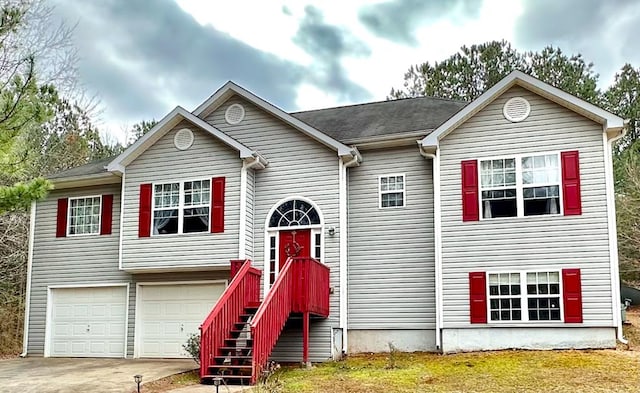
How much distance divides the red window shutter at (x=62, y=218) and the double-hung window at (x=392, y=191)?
880 cm

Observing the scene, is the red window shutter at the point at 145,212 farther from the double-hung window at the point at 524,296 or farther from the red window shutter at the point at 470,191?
the double-hung window at the point at 524,296

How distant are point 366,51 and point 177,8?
9120 mm

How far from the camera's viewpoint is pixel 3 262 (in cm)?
2150

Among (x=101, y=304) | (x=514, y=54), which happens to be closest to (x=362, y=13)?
(x=101, y=304)

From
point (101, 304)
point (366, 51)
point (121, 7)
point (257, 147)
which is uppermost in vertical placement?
point (366, 51)

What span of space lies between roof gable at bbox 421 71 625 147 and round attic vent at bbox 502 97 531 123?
29 centimetres

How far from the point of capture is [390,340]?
46.6ft

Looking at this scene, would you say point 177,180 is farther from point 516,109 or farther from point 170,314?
point 516,109

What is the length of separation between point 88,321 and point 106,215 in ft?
9.46

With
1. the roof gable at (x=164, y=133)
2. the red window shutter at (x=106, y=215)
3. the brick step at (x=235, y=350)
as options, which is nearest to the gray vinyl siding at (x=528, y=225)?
the brick step at (x=235, y=350)

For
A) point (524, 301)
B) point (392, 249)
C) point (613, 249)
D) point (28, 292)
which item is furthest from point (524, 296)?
point (28, 292)

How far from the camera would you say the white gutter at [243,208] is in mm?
14375

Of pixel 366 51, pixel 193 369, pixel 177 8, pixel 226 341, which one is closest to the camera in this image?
pixel 226 341

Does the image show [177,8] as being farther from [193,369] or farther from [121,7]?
[193,369]
